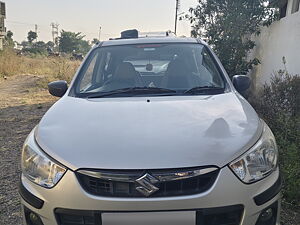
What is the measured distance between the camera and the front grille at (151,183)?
1.59 meters

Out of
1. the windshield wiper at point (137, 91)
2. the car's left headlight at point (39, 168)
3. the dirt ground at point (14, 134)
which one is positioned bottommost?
the dirt ground at point (14, 134)

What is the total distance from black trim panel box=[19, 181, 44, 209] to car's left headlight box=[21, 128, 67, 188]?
78mm

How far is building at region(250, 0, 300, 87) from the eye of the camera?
5.70 metres

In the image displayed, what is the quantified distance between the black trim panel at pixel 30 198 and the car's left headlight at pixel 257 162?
42.6 inches

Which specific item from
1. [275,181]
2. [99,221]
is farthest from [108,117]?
[275,181]

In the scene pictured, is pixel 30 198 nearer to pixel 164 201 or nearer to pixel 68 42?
pixel 164 201

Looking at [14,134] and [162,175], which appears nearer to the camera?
[162,175]

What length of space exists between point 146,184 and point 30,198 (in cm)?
72

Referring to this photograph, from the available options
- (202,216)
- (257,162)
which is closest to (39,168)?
(202,216)

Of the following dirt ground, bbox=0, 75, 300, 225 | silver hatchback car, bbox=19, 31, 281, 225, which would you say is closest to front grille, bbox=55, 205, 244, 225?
silver hatchback car, bbox=19, 31, 281, 225

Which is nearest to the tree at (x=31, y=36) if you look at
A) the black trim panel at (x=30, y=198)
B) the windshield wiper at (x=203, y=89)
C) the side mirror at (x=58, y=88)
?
the side mirror at (x=58, y=88)

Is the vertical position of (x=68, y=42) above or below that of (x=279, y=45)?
below

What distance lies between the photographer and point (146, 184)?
157 cm

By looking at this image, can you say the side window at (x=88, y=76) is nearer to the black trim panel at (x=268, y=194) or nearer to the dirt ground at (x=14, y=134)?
the dirt ground at (x=14, y=134)
